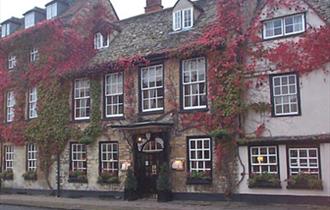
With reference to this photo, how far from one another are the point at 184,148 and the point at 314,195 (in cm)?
573

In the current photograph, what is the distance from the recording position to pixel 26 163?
25.8 m

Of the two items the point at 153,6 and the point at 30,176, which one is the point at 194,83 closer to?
the point at 153,6

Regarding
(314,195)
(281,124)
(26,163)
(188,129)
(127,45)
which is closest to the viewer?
(314,195)

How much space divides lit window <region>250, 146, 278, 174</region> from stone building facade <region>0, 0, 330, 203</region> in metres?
0.04

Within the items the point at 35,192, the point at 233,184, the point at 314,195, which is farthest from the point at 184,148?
the point at 35,192

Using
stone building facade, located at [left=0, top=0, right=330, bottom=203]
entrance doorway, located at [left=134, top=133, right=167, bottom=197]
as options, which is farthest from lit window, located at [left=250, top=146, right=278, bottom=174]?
entrance doorway, located at [left=134, top=133, right=167, bottom=197]

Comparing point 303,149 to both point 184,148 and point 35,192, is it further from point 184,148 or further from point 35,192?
point 35,192

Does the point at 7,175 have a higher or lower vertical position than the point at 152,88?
lower

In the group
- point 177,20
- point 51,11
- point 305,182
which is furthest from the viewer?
point 51,11

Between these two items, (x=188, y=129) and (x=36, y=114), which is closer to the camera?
(x=188, y=129)

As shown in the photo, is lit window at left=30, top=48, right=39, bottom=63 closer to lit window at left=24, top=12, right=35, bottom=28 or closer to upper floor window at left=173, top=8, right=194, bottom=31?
lit window at left=24, top=12, right=35, bottom=28

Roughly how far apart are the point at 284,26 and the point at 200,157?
6434 mm

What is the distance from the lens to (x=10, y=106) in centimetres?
2773

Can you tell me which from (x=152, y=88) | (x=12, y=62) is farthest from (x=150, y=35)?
(x=12, y=62)
